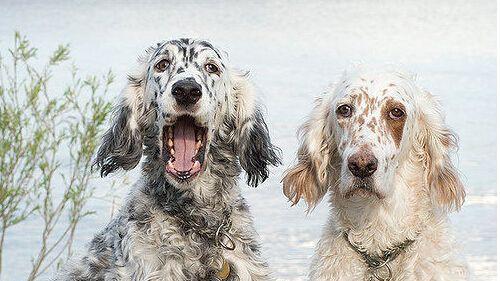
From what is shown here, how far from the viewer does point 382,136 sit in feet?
23.2

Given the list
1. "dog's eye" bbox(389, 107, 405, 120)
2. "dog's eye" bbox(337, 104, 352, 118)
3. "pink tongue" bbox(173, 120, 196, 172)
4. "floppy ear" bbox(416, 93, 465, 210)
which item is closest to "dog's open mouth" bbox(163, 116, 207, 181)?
"pink tongue" bbox(173, 120, 196, 172)

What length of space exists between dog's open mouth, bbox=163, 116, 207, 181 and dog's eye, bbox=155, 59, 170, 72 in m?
0.34

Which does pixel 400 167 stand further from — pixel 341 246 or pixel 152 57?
pixel 152 57

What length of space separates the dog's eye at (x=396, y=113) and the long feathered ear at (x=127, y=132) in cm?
134

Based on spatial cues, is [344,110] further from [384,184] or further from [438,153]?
[438,153]

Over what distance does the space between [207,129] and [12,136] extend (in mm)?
3919

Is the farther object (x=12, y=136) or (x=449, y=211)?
(x=12, y=136)

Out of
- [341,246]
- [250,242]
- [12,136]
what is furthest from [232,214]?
[12,136]

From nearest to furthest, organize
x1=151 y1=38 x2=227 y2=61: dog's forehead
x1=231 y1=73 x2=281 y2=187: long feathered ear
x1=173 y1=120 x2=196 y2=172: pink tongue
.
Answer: x1=173 y1=120 x2=196 y2=172: pink tongue → x1=151 y1=38 x2=227 y2=61: dog's forehead → x1=231 y1=73 x2=281 y2=187: long feathered ear

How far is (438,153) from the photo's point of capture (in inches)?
289

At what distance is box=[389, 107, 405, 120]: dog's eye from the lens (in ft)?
23.6

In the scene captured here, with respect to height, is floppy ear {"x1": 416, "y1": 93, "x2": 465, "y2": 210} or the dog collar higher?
floppy ear {"x1": 416, "y1": 93, "x2": 465, "y2": 210}

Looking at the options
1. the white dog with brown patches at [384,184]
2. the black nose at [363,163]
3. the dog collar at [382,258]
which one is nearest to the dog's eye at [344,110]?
the white dog with brown patches at [384,184]

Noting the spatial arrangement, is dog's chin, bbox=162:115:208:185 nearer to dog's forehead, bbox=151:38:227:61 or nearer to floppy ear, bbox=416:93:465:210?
dog's forehead, bbox=151:38:227:61
